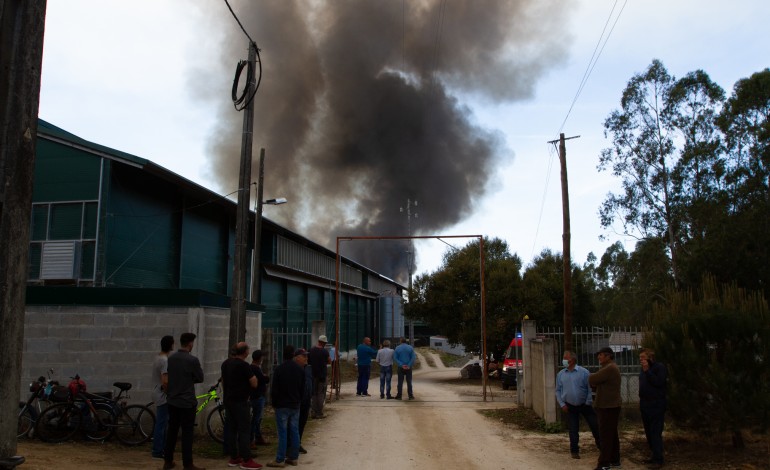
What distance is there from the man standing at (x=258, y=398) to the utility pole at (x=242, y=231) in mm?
1245

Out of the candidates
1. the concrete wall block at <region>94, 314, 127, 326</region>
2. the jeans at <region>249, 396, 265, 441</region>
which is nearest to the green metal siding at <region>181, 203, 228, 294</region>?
the concrete wall block at <region>94, 314, 127, 326</region>

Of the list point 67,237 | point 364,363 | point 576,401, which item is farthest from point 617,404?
point 67,237

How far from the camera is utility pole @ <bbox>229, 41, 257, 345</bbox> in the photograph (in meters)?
10.3

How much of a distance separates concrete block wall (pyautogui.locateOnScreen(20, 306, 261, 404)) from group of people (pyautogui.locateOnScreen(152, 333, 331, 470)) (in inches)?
49.4

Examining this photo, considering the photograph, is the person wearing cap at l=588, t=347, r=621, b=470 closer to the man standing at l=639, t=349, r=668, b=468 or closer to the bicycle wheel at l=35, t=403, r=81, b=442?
the man standing at l=639, t=349, r=668, b=468

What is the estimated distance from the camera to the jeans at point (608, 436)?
812cm

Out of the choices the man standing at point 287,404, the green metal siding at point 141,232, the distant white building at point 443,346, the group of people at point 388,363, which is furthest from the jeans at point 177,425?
the distant white building at point 443,346

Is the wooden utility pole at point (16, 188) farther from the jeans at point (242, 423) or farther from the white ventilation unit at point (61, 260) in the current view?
the white ventilation unit at point (61, 260)

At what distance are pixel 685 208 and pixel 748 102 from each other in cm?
599

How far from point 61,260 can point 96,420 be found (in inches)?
333

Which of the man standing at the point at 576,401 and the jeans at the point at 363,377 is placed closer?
the man standing at the point at 576,401

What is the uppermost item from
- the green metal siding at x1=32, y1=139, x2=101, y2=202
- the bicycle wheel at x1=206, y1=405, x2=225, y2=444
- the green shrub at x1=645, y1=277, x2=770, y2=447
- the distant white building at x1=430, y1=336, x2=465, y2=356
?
the green metal siding at x1=32, y1=139, x2=101, y2=202

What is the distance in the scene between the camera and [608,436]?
8180 millimetres

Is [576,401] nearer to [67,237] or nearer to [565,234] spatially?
[565,234]
